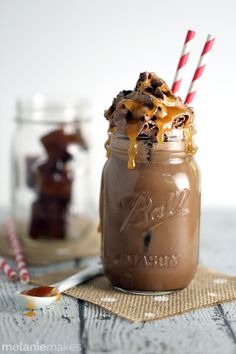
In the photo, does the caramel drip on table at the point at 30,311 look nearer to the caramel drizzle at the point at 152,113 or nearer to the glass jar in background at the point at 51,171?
the caramel drizzle at the point at 152,113

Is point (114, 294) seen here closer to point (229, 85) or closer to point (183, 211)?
point (183, 211)

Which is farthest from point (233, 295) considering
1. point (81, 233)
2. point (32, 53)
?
point (32, 53)

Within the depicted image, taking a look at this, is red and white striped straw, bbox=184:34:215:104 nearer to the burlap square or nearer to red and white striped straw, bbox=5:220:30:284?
the burlap square

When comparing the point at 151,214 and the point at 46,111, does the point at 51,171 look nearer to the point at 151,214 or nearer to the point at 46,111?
the point at 46,111

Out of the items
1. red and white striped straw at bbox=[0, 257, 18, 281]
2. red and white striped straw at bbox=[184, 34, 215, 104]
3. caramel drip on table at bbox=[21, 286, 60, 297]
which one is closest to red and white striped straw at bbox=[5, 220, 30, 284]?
red and white striped straw at bbox=[0, 257, 18, 281]

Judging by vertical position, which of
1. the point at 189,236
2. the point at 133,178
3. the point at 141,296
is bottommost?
the point at 141,296
